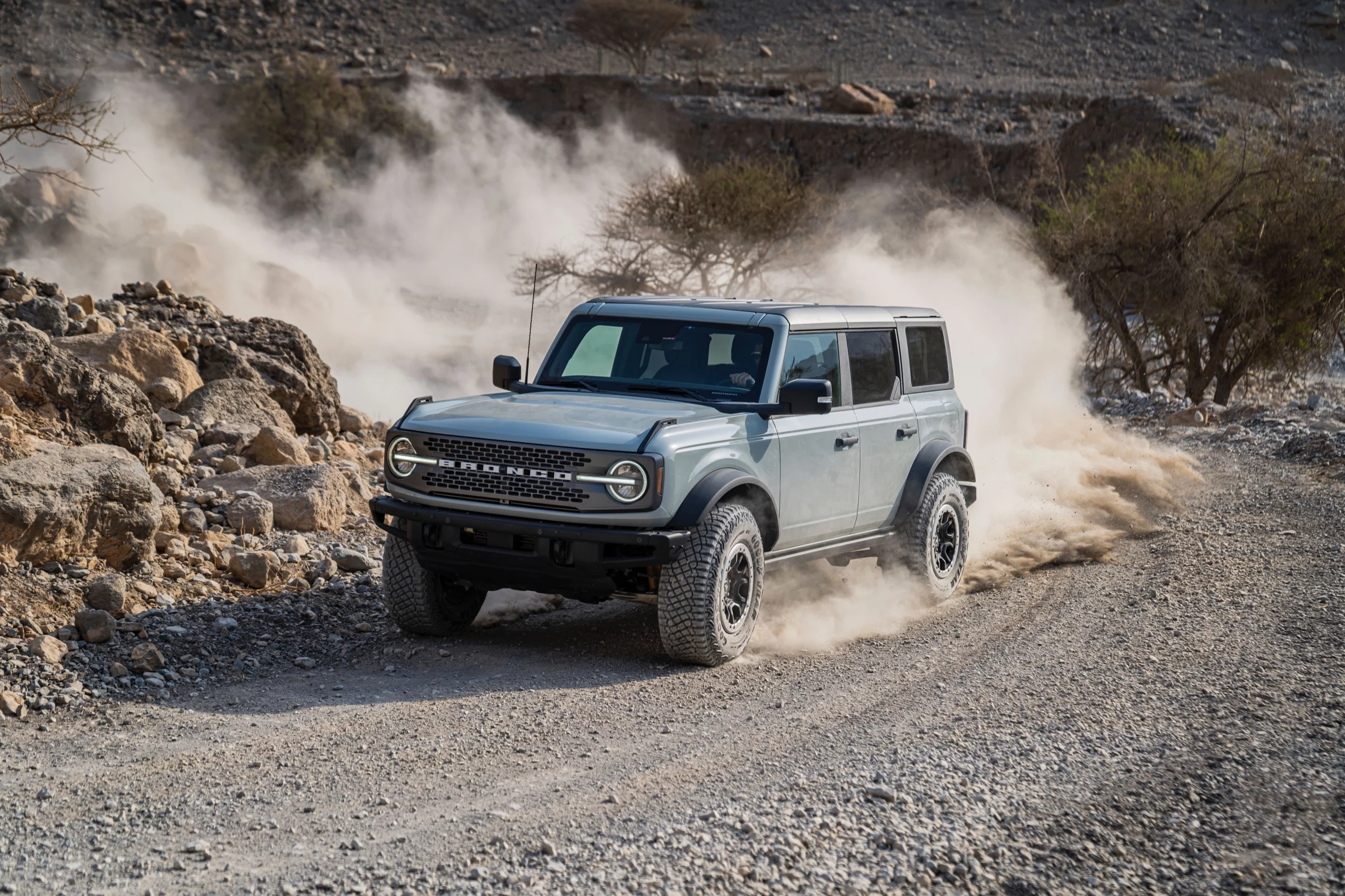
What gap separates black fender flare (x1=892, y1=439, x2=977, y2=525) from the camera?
356 inches

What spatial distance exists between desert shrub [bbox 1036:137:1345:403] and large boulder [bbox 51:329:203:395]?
1665cm

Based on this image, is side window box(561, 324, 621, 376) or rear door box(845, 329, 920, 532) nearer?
side window box(561, 324, 621, 376)

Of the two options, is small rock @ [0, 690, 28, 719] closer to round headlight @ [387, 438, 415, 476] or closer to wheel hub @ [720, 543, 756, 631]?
round headlight @ [387, 438, 415, 476]

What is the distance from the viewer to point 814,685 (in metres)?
7.13

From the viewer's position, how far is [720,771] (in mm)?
5664

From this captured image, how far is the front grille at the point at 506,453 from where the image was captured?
6.88m

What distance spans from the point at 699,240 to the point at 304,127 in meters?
28.9

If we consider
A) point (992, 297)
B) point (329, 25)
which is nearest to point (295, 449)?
point (992, 297)

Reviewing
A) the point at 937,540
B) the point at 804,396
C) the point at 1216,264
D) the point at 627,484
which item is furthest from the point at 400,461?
the point at 1216,264

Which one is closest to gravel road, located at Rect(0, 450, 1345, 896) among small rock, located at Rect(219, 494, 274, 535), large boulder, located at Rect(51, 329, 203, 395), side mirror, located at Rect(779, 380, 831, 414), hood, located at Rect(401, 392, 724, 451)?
hood, located at Rect(401, 392, 724, 451)

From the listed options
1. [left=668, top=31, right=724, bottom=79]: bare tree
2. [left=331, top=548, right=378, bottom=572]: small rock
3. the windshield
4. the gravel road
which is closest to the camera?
the gravel road

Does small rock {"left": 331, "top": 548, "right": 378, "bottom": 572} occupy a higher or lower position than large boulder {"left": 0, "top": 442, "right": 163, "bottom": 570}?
lower

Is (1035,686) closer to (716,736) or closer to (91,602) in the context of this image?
(716,736)

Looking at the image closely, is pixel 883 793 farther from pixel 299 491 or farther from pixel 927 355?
pixel 299 491
